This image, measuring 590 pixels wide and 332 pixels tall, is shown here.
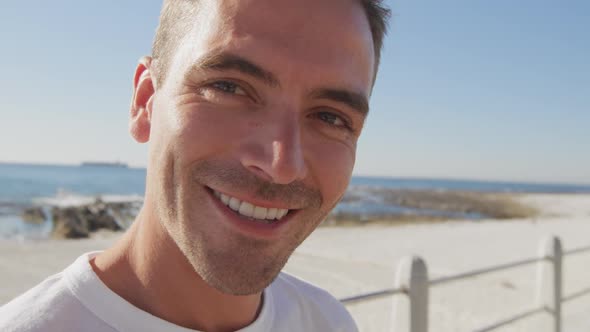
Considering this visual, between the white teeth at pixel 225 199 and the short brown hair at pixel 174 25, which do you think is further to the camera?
the short brown hair at pixel 174 25

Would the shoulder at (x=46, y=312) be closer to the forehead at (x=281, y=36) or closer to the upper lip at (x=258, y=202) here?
the upper lip at (x=258, y=202)

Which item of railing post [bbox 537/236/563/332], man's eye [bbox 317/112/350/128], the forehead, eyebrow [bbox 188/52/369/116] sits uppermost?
the forehead

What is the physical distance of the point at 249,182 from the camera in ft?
2.98

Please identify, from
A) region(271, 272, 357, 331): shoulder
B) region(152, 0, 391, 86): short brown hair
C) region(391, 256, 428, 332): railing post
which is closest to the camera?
region(152, 0, 391, 86): short brown hair

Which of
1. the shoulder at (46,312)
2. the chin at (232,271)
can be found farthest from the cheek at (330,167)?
the shoulder at (46,312)

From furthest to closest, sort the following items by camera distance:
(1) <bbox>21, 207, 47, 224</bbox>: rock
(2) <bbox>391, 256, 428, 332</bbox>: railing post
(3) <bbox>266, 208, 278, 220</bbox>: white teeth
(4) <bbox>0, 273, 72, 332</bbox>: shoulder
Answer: (1) <bbox>21, 207, 47, 224</bbox>: rock
(2) <bbox>391, 256, 428, 332</bbox>: railing post
(3) <bbox>266, 208, 278, 220</bbox>: white teeth
(4) <bbox>0, 273, 72, 332</bbox>: shoulder

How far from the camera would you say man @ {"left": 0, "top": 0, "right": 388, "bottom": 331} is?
908 millimetres

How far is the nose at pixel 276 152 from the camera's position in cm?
90

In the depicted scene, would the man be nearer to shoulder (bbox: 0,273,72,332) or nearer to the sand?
shoulder (bbox: 0,273,72,332)

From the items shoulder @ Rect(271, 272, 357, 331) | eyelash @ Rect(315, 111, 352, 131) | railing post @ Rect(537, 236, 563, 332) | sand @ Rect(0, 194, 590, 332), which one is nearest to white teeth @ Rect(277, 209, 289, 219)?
eyelash @ Rect(315, 111, 352, 131)

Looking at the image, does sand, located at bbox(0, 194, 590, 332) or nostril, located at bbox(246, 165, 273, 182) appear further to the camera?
sand, located at bbox(0, 194, 590, 332)

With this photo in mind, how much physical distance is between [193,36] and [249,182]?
362mm

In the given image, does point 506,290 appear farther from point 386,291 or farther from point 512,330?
point 386,291

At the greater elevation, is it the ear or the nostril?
the ear
